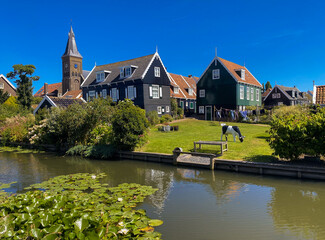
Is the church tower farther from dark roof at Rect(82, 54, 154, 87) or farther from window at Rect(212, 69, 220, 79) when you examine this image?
window at Rect(212, 69, 220, 79)

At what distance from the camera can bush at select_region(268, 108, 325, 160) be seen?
→ 10805 millimetres

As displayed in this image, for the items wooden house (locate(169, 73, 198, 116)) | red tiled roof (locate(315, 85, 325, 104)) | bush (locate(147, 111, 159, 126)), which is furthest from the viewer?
wooden house (locate(169, 73, 198, 116))

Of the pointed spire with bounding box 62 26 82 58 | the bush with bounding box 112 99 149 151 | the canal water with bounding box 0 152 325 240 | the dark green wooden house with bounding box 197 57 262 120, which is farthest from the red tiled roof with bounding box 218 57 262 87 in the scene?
the pointed spire with bounding box 62 26 82 58

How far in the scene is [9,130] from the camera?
24078 millimetres

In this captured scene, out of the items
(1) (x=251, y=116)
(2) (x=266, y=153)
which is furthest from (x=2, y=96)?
(2) (x=266, y=153)

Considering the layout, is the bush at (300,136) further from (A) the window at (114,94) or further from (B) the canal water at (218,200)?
(A) the window at (114,94)

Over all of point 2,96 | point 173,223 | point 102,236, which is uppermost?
point 2,96

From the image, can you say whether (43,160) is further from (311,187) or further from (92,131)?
(311,187)

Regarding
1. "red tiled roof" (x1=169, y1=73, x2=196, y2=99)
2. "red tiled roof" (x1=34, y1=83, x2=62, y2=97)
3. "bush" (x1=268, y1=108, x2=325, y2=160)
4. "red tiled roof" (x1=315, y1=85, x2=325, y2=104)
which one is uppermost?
"red tiled roof" (x1=34, y1=83, x2=62, y2=97)

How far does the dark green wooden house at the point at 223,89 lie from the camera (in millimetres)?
34594

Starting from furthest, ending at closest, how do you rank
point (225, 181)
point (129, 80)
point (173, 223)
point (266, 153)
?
point (129, 80)
point (266, 153)
point (225, 181)
point (173, 223)

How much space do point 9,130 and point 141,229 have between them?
2356 centimetres

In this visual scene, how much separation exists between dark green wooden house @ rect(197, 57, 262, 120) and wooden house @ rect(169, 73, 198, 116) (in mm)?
4397

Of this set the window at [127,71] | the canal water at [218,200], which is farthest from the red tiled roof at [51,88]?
the canal water at [218,200]
